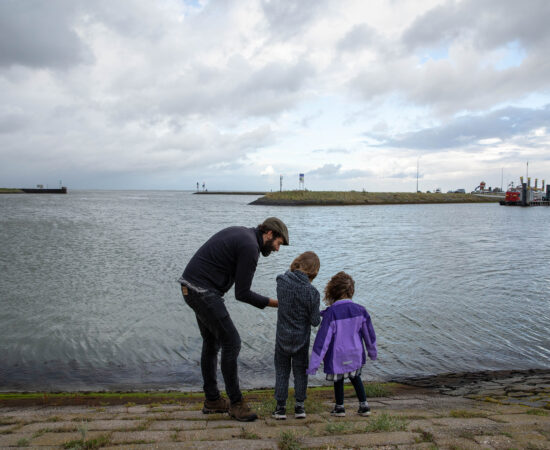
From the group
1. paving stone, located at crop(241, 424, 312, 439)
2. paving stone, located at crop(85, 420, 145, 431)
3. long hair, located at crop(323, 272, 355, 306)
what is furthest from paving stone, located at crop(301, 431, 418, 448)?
paving stone, located at crop(85, 420, 145, 431)

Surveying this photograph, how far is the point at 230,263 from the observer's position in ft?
13.6

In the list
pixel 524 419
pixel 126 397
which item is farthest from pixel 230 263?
pixel 524 419

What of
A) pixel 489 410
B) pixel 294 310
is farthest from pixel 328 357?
pixel 489 410

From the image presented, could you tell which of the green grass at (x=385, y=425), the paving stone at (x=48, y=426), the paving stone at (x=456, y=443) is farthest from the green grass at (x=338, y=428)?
the paving stone at (x=48, y=426)

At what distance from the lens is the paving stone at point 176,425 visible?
396 centimetres

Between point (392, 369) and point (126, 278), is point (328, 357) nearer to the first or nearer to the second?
point (392, 369)

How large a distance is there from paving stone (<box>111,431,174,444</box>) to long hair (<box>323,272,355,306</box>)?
1953mm

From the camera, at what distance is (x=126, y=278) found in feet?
50.1

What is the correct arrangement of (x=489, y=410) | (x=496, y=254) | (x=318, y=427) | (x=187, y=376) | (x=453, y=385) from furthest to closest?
(x=496, y=254) → (x=187, y=376) → (x=453, y=385) → (x=489, y=410) → (x=318, y=427)

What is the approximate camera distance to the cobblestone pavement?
354cm

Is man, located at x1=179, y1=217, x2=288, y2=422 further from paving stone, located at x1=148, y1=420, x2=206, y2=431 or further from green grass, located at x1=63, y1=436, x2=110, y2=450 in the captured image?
green grass, located at x1=63, y1=436, x2=110, y2=450

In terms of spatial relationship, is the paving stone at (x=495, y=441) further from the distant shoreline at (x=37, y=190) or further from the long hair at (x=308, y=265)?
the distant shoreline at (x=37, y=190)

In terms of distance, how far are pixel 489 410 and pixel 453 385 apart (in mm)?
1663

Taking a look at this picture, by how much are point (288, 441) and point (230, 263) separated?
164 centimetres
